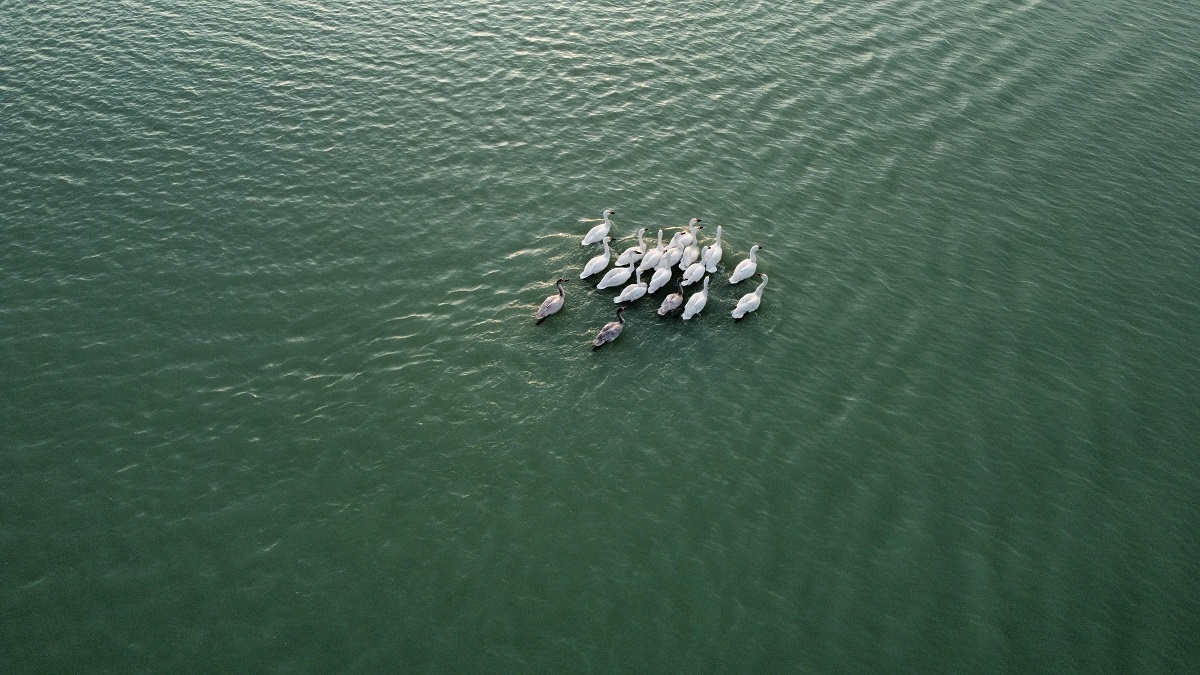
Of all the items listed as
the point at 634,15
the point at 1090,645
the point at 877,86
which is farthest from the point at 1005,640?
the point at 634,15

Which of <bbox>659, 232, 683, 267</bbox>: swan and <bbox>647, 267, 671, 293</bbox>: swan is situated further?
<bbox>659, 232, 683, 267</bbox>: swan

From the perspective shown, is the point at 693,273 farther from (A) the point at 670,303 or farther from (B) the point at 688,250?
(A) the point at 670,303

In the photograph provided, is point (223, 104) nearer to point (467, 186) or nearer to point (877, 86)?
point (467, 186)

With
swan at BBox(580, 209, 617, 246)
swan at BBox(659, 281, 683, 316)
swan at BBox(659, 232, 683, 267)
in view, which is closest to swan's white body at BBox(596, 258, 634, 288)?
swan at BBox(659, 232, 683, 267)

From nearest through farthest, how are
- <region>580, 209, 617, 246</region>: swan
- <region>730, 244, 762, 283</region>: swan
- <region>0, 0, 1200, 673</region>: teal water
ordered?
<region>0, 0, 1200, 673</region>: teal water → <region>730, 244, 762, 283</region>: swan → <region>580, 209, 617, 246</region>: swan

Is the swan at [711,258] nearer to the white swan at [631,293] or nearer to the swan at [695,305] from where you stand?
the swan at [695,305]

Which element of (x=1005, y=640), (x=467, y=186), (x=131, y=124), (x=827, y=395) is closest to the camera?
(x=1005, y=640)

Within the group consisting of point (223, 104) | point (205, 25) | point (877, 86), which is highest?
point (205, 25)

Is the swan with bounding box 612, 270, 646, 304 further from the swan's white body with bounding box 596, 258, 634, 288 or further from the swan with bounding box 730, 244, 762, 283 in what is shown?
the swan with bounding box 730, 244, 762, 283
